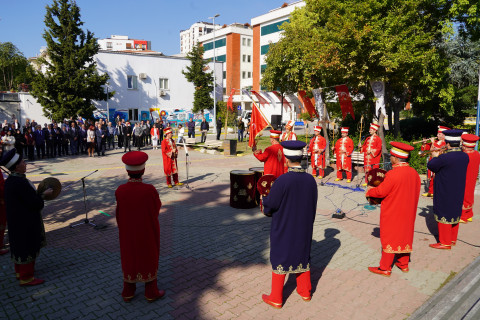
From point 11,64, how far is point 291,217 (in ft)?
196

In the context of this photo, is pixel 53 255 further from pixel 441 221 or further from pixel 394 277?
pixel 441 221

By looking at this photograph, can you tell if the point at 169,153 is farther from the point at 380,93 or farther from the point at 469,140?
the point at 380,93

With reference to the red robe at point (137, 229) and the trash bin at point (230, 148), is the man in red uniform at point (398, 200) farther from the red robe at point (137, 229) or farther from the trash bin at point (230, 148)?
the trash bin at point (230, 148)

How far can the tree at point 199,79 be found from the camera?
131 ft

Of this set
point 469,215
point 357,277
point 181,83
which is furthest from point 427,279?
point 181,83

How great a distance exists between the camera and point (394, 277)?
221 inches

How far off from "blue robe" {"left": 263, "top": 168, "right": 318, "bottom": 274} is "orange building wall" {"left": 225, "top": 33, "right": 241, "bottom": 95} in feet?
197

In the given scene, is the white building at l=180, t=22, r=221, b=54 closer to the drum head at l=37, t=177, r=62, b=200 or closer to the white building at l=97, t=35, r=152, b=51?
the white building at l=97, t=35, r=152, b=51

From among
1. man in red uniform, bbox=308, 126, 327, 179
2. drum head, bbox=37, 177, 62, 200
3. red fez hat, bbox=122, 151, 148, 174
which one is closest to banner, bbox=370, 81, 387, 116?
man in red uniform, bbox=308, 126, 327, 179

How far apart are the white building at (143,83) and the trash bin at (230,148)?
18.8m

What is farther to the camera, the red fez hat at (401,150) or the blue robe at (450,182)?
the blue robe at (450,182)

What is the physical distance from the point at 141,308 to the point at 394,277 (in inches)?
155

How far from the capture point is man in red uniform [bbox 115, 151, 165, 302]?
14.9 feet

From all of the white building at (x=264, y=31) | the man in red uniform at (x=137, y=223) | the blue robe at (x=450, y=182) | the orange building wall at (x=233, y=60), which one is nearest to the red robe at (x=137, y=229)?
the man in red uniform at (x=137, y=223)
